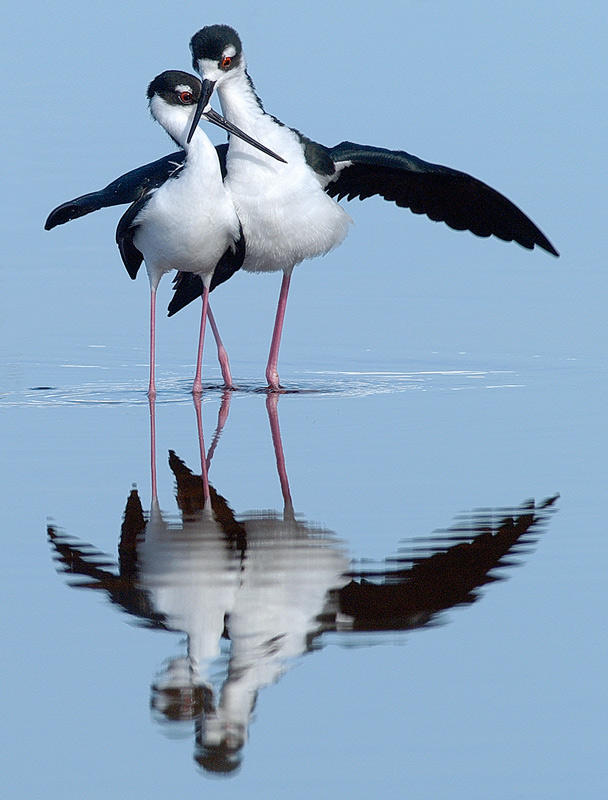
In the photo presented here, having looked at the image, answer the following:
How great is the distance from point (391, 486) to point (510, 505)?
0.67 meters

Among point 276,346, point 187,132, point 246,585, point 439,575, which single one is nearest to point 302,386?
point 276,346

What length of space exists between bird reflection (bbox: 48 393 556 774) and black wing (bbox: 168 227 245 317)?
3704mm

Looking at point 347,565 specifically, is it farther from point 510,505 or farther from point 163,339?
point 163,339

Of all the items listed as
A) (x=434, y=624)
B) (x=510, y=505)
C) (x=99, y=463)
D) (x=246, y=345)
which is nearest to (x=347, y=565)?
(x=434, y=624)

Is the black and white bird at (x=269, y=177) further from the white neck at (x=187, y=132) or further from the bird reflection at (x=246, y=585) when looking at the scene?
the bird reflection at (x=246, y=585)

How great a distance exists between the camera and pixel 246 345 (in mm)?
14305

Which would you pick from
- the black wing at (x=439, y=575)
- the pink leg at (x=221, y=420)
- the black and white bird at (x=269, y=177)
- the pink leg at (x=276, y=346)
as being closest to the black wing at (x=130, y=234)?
the black and white bird at (x=269, y=177)

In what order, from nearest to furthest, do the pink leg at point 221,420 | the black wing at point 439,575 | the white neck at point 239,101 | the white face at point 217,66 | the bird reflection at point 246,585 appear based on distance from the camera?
1. the bird reflection at point 246,585
2. the black wing at point 439,575
3. the pink leg at point 221,420
4. the white face at point 217,66
5. the white neck at point 239,101

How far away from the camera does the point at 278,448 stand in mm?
10461

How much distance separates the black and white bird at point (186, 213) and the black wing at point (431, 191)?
41.4 inches

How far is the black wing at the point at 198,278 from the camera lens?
1266cm

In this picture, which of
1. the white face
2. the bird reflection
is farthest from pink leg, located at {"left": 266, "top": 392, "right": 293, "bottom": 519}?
the white face

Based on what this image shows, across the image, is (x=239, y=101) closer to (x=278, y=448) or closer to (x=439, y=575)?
(x=278, y=448)

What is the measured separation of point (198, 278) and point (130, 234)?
1.00 metres
